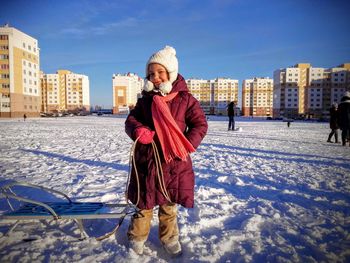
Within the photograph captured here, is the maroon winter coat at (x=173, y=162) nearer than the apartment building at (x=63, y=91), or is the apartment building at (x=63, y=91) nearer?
the maroon winter coat at (x=173, y=162)

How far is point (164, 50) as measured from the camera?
201 centimetres

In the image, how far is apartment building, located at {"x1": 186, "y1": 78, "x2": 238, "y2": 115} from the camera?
4919 inches

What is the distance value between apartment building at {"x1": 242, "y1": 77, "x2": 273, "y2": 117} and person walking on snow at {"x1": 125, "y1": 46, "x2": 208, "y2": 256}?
120 m

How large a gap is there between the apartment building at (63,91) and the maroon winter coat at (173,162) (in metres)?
119

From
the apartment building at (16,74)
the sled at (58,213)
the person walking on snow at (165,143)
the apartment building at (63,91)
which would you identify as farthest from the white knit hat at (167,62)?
the apartment building at (63,91)

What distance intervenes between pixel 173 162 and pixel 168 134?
285mm

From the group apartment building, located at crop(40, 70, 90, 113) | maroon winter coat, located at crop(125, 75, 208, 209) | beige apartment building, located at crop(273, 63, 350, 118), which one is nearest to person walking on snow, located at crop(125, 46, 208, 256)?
maroon winter coat, located at crop(125, 75, 208, 209)

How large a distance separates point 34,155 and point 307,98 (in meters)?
108

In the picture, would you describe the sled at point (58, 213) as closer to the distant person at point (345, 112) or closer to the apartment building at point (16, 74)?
the distant person at point (345, 112)

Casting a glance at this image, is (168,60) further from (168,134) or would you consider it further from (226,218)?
(226,218)

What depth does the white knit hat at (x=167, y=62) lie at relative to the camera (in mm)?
1906

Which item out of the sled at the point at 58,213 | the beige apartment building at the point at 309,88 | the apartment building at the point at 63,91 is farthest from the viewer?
the apartment building at the point at 63,91

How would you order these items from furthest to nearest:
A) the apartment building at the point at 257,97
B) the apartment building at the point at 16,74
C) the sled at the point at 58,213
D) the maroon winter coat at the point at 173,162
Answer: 1. the apartment building at the point at 257,97
2. the apartment building at the point at 16,74
3. the sled at the point at 58,213
4. the maroon winter coat at the point at 173,162

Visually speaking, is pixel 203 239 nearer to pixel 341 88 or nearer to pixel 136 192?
pixel 136 192
